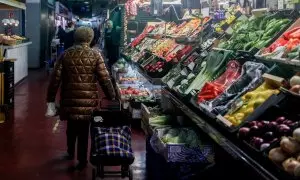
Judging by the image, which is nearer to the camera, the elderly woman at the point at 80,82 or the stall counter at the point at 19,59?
the elderly woman at the point at 80,82

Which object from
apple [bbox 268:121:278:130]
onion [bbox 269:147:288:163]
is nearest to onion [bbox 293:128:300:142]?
onion [bbox 269:147:288:163]

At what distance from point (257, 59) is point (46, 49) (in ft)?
57.0

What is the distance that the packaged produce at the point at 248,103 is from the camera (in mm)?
3199

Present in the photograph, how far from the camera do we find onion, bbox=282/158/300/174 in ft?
7.66

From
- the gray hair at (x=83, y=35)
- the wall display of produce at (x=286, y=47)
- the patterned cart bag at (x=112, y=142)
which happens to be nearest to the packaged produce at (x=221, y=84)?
the wall display of produce at (x=286, y=47)

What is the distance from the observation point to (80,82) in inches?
226

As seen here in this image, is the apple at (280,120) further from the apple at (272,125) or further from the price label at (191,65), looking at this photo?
the price label at (191,65)

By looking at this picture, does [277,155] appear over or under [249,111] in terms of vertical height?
under

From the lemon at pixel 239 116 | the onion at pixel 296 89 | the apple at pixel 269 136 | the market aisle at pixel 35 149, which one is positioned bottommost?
the market aisle at pixel 35 149

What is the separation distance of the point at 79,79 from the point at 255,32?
2.25m

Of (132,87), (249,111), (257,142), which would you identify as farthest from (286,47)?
(132,87)

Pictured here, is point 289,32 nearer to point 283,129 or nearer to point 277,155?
point 283,129

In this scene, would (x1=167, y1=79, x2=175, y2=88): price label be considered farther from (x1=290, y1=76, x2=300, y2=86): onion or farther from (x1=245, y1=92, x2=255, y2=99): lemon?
(x1=290, y1=76, x2=300, y2=86): onion

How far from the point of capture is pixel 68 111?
5.73m
